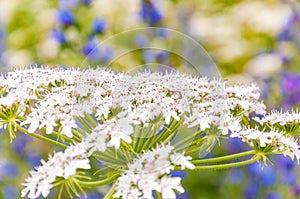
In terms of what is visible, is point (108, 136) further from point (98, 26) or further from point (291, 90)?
point (291, 90)

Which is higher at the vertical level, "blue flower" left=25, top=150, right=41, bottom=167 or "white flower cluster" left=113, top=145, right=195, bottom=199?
"blue flower" left=25, top=150, right=41, bottom=167

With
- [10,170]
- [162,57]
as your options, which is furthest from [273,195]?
[10,170]

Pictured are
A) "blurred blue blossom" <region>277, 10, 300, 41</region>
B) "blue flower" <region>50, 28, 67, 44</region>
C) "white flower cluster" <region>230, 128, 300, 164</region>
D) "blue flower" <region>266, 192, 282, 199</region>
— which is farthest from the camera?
"blurred blue blossom" <region>277, 10, 300, 41</region>

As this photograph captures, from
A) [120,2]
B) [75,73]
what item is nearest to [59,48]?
[75,73]

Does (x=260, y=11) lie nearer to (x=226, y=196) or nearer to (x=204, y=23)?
(x=204, y=23)

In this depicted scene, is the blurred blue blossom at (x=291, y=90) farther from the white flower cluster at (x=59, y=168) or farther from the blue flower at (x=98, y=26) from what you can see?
the white flower cluster at (x=59, y=168)

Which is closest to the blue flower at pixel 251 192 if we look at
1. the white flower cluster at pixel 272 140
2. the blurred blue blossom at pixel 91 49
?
the blurred blue blossom at pixel 91 49

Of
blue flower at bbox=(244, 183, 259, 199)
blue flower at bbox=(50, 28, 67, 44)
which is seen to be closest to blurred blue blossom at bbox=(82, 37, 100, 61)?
blue flower at bbox=(50, 28, 67, 44)

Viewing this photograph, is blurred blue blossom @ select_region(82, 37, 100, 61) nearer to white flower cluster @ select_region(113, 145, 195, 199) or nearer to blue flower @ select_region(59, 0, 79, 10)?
blue flower @ select_region(59, 0, 79, 10)
